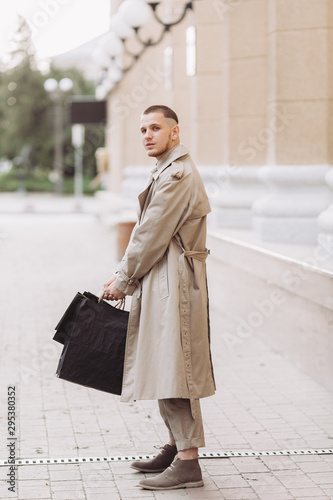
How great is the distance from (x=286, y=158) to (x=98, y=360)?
16.2 ft

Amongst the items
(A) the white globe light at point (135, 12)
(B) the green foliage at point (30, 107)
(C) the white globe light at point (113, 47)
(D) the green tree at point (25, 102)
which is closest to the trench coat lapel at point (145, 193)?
(A) the white globe light at point (135, 12)

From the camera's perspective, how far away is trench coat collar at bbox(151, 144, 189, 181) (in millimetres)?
4848

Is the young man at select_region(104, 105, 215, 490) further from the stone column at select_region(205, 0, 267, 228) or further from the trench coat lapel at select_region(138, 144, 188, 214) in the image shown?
the stone column at select_region(205, 0, 267, 228)

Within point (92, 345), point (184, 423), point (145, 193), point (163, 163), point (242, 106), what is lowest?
point (184, 423)

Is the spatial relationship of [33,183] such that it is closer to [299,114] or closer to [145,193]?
[299,114]

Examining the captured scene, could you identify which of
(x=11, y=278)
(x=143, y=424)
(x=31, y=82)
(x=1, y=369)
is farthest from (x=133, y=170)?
(x=31, y=82)

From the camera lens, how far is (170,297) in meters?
4.71

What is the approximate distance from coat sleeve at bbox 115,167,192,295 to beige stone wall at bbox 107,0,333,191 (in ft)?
15.1

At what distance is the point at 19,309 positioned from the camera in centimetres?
1114

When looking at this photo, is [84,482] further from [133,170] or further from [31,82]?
[31,82]

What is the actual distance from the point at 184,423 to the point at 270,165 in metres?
5.12

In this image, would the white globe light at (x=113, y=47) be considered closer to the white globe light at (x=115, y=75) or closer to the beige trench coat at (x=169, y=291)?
the white globe light at (x=115, y=75)

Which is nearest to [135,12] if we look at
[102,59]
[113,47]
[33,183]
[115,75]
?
[113,47]

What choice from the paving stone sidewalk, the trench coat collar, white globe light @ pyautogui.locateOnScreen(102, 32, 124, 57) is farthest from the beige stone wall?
the trench coat collar
